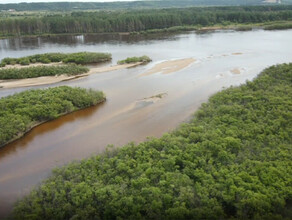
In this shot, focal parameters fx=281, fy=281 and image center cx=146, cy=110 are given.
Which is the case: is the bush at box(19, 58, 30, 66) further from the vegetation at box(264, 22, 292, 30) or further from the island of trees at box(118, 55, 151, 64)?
the vegetation at box(264, 22, 292, 30)

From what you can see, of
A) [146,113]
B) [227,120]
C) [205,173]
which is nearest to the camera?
[205,173]

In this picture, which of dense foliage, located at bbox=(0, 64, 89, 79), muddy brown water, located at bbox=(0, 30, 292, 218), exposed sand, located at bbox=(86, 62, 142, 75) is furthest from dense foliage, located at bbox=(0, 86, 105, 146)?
exposed sand, located at bbox=(86, 62, 142, 75)

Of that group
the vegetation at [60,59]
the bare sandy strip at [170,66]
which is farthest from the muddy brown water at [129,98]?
the vegetation at [60,59]

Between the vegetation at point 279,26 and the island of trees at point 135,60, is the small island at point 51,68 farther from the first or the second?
the vegetation at point 279,26

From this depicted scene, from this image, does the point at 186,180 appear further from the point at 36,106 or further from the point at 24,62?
the point at 24,62

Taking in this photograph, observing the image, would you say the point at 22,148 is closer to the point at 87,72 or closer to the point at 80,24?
the point at 87,72

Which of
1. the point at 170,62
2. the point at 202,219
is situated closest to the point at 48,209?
the point at 202,219
